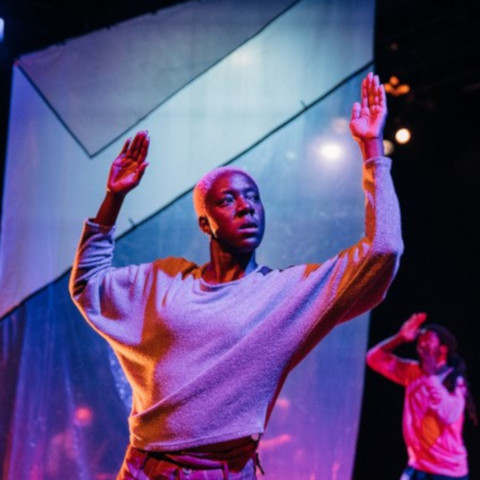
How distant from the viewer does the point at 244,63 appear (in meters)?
3.30

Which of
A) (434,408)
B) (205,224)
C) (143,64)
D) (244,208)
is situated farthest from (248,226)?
(434,408)

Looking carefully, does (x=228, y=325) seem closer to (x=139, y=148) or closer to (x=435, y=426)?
(x=139, y=148)

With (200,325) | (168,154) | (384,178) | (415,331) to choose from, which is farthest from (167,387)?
(415,331)

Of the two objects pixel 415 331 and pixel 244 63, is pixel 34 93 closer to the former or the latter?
Answer: pixel 244 63

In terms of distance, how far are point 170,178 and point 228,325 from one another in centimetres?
177

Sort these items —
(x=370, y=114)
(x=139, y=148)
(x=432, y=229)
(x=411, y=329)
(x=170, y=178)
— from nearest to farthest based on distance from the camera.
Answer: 1. (x=370, y=114)
2. (x=139, y=148)
3. (x=170, y=178)
4. (x=411, y=329)
5. (x=432, y=229)

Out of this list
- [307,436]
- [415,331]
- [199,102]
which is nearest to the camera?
[307,436]

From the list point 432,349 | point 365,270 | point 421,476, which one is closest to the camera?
point 365,270

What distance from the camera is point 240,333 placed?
163 centimetres

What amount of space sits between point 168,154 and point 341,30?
1.05 meters

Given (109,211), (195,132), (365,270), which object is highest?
(195,132)

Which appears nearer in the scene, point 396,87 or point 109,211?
point 109,211

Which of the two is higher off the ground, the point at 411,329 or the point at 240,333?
the point at 240,333

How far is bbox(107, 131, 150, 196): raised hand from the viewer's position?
74.0 inches
